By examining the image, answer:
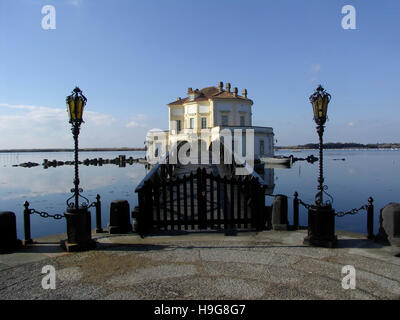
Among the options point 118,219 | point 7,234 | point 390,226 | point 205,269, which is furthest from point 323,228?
point 7,234

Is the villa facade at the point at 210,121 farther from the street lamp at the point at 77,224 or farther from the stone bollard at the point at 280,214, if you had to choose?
the street lamp at the point at 77,224

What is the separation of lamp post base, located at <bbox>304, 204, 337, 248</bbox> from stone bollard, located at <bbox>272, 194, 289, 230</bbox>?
1440 mm

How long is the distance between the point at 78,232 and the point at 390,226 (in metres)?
6.72

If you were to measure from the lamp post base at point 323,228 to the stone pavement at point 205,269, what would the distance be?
261 mm

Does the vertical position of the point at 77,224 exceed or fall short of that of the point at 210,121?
it falls short

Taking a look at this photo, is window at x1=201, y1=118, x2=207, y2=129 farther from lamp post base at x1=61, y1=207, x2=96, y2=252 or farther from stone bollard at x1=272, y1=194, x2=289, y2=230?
lamp post base at x1=61, y1=207, x2=96, y2=252

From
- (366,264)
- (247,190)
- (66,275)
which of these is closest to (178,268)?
(66,275)

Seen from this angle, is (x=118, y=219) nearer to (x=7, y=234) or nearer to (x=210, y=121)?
(x=7, y=234)

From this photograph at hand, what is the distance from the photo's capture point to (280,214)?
8320mm

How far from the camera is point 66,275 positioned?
5.29 meters

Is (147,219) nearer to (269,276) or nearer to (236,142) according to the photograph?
(269,276)

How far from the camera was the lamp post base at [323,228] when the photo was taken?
22.0 feet

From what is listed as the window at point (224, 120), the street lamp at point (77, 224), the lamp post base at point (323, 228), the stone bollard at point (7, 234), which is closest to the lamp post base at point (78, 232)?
the street lamp at point (77, 224)

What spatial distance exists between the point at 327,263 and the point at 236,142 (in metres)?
44.1
